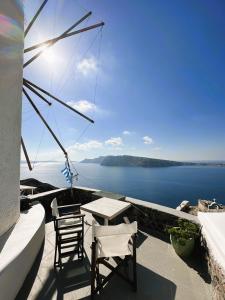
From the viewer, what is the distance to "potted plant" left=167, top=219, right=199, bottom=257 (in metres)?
3.31

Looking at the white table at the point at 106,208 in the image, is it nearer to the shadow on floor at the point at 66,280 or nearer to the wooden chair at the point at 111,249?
the wooden chair at the point at 111,249

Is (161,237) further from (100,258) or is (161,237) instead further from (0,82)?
(0,82)

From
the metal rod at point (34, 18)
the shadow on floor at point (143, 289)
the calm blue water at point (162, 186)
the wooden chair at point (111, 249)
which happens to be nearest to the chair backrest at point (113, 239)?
the wooden chair at point (111, 249)

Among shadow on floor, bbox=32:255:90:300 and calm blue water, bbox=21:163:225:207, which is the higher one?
shadow on floor, bbox=32:255:90:300

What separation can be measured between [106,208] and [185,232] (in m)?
1.76

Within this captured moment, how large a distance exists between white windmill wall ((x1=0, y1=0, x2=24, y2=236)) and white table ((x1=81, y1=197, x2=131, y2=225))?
1.57 metres

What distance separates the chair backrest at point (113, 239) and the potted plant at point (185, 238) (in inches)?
48.9

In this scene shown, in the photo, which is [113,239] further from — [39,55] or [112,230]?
[39,55]

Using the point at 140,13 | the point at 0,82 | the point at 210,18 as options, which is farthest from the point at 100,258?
the point at 210,18

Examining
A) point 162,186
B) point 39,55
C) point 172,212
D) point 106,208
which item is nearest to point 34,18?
point 39,55

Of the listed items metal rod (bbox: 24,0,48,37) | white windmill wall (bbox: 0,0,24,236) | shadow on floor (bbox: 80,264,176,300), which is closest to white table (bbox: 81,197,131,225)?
shadow on floor (bbox: 80,264,176,300)

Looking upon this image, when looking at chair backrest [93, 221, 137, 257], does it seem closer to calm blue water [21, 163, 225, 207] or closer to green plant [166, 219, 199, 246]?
green plant [166, 219, 199, 246]

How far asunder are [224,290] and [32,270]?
121 inches

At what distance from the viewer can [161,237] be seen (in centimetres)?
413
